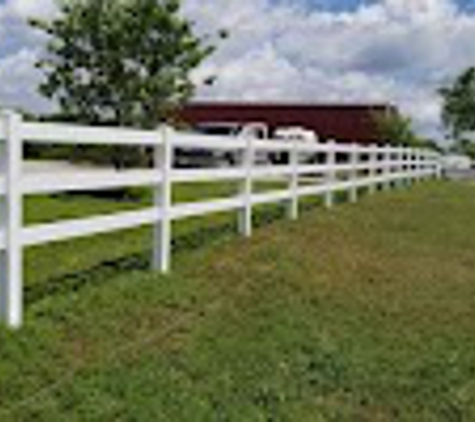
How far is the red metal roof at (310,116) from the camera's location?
5978 centimetres

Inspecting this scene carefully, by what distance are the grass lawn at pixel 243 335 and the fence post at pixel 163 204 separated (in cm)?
19

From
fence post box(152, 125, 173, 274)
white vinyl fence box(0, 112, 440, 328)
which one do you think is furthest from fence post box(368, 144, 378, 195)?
fence post box(152, 125, 173, 274)

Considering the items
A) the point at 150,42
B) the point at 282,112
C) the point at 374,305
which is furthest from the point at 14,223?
the point at 282,112

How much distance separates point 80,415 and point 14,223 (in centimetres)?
184

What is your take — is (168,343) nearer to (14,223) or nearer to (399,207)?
(14,223)

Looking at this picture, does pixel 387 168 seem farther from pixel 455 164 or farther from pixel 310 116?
pixel 310 116

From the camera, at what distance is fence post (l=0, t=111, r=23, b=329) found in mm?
6992

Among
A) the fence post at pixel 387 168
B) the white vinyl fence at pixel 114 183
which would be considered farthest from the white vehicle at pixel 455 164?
the white vinyl fence at pixel 114 183

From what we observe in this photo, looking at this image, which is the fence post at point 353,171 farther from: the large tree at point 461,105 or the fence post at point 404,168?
the large tree at point 461,105

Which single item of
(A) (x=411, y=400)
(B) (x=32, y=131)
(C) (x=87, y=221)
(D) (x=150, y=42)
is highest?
(D) (x=150, y=42)

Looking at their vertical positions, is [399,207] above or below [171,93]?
below

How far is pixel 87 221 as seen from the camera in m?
8.23

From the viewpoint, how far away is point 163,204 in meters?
9.70

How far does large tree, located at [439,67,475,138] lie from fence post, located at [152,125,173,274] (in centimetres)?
5919
